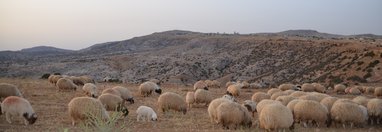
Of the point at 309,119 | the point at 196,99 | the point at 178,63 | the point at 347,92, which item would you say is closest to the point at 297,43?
the point at 178,63

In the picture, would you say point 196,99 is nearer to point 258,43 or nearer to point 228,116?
point 228,116

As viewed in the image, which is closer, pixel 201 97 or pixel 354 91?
pixel 201 97

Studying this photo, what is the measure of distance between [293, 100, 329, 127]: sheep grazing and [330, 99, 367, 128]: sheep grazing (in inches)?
16.3

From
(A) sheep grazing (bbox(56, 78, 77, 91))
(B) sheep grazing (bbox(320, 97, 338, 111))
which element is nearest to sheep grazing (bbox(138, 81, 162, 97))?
(A) sheep grazing (bbox(56, 78, 77, 91))

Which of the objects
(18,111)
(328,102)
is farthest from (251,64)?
(18,111)

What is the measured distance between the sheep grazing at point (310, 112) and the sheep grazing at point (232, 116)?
2.32 metres

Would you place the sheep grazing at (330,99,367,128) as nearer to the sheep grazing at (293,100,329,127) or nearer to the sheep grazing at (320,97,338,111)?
the sheep grazing at (293,100,329,127)

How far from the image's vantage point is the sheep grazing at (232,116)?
58.0ft

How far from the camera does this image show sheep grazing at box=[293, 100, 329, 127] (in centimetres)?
1867

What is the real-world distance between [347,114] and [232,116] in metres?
5.03

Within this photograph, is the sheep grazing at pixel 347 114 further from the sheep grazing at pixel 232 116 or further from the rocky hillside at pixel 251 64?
the rocky hillside at pixel 251 64

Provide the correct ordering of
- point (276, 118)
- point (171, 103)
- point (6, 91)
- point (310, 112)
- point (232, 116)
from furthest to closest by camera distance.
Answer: point (6, 91)
point (171, 103)
point (310, 112)
point (232, 116)
point (276, 118)

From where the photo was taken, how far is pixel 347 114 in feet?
62.1

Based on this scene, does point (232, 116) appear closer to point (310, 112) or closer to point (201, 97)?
point (310, 112)
